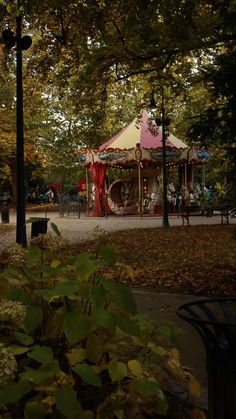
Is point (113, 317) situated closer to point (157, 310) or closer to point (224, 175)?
point (157, 310)

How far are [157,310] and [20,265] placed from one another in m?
3.73

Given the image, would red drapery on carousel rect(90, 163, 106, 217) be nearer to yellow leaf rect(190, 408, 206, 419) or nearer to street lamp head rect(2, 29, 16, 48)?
street lamp head rect(2, 29, 16, 48)

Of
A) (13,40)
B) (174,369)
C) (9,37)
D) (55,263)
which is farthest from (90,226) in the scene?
(174,369)

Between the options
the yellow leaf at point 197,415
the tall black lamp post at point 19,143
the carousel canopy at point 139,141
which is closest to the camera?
the yellow leaf at point 197,415

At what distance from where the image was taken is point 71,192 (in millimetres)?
66750

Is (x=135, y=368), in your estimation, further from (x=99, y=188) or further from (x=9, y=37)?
(x=99, y=188)

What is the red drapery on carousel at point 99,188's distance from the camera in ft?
105

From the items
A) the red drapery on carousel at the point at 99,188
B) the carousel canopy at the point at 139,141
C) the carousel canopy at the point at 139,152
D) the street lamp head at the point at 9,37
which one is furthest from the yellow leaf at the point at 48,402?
the red drapery on carousel at the point at 99,188

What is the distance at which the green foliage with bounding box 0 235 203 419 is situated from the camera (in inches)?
A: 90.1

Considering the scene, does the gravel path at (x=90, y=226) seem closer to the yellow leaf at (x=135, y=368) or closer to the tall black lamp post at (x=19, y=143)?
the tall black lamp post at (x=19, y=143)

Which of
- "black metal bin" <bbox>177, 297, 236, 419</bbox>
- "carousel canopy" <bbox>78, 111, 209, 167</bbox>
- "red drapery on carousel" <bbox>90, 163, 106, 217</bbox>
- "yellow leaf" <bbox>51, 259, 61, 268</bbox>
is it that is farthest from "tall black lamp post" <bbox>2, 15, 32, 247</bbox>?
"red drapery on carousel" <bbox>90, 163, 106, 217</bbox>

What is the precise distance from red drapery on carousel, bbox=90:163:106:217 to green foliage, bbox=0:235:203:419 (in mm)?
28790

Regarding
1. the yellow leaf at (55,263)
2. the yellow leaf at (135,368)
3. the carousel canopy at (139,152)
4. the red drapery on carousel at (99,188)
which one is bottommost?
the yellow leaf at (135,368)

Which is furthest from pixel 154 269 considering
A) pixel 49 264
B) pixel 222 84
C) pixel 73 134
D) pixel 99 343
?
pixel 73 134
